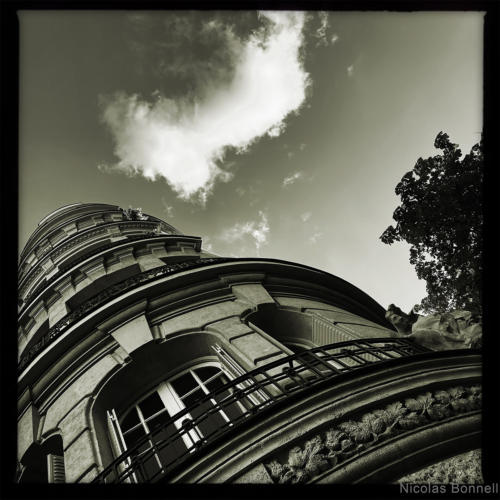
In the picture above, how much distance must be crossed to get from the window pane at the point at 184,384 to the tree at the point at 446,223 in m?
6.56

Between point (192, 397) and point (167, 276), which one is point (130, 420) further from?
point (167, 276)

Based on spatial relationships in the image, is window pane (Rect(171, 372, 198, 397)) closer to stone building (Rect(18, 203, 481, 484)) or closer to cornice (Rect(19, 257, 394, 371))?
stone building (Rect(18, 203, 481, 484))

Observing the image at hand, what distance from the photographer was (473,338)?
746 cm

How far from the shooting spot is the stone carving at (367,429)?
4.78 metres

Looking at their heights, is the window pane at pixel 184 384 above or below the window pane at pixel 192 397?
above

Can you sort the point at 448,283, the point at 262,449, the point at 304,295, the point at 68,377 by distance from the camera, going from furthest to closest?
1. the point at 448,283
2. the point at 304,295
3. the point at 68,377
4. the point at 262,449

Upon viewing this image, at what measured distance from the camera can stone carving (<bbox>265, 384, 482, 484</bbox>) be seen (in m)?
4.78

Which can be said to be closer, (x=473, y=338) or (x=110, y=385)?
(x=473, y=338)

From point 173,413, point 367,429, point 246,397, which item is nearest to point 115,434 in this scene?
point 173,413

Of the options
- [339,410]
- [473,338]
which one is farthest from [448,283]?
[339,410]
